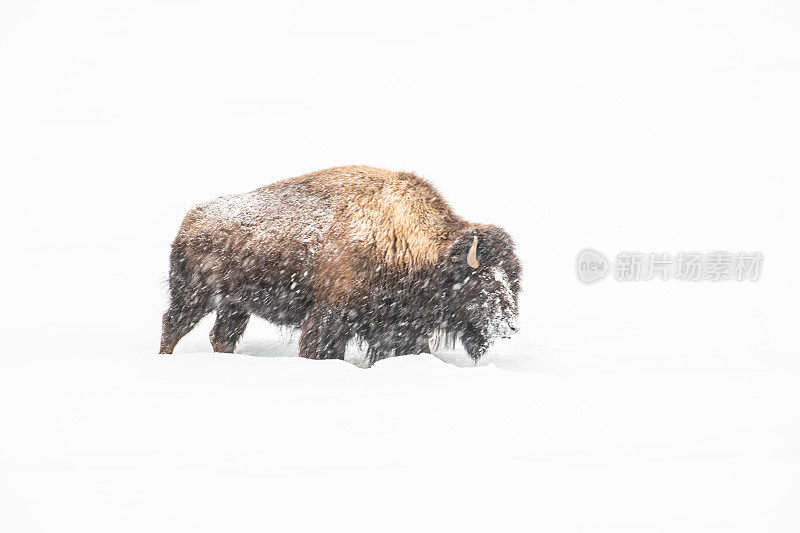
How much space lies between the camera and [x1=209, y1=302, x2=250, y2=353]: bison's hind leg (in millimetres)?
7285

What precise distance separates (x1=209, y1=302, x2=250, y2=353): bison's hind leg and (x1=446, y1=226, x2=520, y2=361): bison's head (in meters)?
2.21

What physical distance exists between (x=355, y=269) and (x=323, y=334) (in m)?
0.63

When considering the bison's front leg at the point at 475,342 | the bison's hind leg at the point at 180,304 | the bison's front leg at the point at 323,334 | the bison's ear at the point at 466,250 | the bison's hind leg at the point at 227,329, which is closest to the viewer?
the bison's front leg at the point at 323,334

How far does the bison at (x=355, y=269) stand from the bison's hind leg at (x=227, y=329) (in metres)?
0.36

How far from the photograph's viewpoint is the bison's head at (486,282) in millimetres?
6457

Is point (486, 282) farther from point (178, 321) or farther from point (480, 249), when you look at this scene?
point (178, 321)

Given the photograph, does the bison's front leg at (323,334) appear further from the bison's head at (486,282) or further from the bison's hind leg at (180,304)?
the bison's hind leg at (180,304)

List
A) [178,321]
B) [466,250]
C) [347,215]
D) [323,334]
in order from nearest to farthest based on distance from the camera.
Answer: [323,334] → [466,250] → [347,215] → [178,321]

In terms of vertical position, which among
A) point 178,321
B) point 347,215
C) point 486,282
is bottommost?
point 178,321

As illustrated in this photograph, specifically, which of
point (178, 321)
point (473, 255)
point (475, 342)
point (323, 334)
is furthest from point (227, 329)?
point (473, 255)

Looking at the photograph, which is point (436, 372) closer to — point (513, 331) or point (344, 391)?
point (344, 391)

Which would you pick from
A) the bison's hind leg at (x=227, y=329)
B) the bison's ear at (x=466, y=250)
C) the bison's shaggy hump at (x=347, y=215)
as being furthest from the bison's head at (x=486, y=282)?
the bison's hind leg at (x=227, y=329)

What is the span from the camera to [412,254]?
6512 millimetres

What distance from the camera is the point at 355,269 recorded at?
637 centimetres
